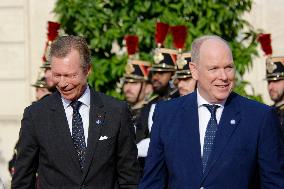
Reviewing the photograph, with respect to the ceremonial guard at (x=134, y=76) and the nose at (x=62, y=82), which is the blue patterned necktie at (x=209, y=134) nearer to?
the nose at (x=62, y=82)

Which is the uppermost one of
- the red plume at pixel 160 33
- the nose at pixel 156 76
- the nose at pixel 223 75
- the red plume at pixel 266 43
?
the red plume at pixel 160 33

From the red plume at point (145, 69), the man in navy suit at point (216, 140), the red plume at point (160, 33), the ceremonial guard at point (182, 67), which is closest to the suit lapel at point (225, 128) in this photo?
the man in navy suit at point (216, 140)

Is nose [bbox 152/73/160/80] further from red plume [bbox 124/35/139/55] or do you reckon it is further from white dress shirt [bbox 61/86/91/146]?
white dress shirt [bbox 61/86/91/146]

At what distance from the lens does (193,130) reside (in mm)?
6195

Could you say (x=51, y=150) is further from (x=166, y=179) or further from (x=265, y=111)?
(x=265, y=111)

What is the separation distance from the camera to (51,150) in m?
6.88

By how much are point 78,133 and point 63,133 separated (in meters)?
0.10

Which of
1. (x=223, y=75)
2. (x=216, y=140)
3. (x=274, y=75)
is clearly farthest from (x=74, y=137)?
(x=274, y=75)

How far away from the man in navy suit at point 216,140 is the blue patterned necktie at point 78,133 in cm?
71

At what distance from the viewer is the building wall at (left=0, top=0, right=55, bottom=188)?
1529 cm

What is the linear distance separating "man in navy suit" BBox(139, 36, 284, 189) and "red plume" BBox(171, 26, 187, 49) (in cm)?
498

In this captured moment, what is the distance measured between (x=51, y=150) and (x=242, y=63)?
18.4 feet

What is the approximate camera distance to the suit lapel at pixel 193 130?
612cm

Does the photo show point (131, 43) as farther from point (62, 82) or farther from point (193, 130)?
point (193, 130)
